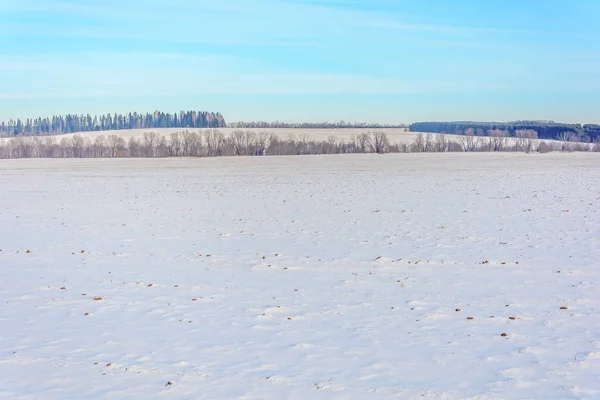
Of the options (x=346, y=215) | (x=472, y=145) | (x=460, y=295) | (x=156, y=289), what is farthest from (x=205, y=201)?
(x=472, y=145)

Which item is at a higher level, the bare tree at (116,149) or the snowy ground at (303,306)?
the bare tree at (116,149)

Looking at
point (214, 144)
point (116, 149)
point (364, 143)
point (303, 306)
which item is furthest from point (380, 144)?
point (303, 306)

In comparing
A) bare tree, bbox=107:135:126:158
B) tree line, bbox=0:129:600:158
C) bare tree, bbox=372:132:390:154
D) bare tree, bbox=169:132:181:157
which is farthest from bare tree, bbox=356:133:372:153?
bare tree, bbox=107:135:126:158

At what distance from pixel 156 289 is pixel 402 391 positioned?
5808 millimetres

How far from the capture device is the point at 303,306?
994cm

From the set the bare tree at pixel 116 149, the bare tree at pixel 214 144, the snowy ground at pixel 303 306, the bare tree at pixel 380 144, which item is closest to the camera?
the snowy ground at pixel 303 306

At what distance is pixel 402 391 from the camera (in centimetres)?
662

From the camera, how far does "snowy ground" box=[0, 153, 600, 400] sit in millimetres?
6938

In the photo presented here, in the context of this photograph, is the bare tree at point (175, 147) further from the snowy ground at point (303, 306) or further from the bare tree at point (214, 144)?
the snowy ground at point (303, 306)

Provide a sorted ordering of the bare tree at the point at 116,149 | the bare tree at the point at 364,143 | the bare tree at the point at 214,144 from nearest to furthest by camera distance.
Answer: the bare tree at the point at 214,144, the bare tree at the point at 116,149, the bare tree at the point at 364,143

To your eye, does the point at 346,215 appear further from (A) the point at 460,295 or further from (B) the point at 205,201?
(A) the point at 460,295

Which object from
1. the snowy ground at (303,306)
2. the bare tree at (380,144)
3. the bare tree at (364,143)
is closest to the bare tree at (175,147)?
the bare tree at (364,143)

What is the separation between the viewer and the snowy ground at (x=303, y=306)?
6.94 metres

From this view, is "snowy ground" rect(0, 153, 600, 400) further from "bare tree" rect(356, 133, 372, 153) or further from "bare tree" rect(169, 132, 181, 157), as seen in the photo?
"bare tree" rect(356, 133, 372, 153)
